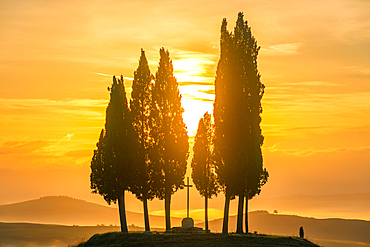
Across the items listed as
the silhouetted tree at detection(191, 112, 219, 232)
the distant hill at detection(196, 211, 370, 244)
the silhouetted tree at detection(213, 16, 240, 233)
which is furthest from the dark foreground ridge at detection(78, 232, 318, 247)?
the distant hill at detection(196, 211, 370, 244)

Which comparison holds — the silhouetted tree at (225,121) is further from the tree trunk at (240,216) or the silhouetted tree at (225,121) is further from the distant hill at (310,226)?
the distant hill at (310,226)

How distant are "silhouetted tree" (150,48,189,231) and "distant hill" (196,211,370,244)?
48.1m

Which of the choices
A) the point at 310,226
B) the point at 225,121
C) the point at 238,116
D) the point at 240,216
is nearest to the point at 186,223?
the point at 240,216

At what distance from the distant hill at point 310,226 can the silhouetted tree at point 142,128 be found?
48450mm

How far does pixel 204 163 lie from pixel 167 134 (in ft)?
19.0

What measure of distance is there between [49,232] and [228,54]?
5696cm

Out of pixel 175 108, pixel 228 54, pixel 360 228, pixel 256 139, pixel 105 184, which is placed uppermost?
pixel 228 54

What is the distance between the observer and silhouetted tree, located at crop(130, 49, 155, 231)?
50438 mm

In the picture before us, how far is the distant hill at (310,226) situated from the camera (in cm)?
9725

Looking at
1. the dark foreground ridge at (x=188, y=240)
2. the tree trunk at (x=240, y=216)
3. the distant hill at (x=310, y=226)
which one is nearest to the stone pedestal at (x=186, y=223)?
the tree trunk at (x=240, y=216)

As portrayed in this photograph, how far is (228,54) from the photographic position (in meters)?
49.0

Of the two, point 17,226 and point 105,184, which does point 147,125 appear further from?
point 17,226

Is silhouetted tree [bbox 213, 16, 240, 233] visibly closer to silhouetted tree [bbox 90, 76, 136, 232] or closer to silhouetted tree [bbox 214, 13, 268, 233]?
silhouetted tree [bbox 214, 13, 268, 233]

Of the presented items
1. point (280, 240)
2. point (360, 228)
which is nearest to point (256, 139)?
point (280, 240)
